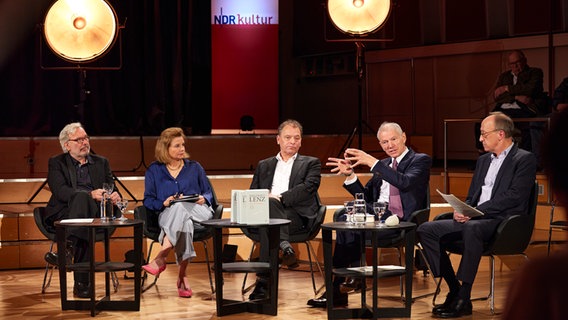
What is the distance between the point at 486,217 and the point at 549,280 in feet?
14.9

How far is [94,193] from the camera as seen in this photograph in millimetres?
5824

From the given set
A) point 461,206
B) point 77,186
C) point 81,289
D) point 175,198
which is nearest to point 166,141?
point 175,198

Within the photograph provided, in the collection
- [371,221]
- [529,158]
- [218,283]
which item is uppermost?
[529,158]

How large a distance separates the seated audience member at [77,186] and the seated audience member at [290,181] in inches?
42.0

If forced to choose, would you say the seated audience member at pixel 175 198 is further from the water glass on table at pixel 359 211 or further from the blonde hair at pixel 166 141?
the water glass on table at pixel 359 211

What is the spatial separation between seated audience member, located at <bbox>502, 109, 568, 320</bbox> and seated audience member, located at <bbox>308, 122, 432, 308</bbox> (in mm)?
4442

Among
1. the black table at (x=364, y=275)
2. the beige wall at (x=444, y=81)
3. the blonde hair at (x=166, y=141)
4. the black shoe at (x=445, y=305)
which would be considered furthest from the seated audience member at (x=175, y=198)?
the beige wall at (x=444, y=81)

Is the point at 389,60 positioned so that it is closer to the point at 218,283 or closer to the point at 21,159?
the point at 21,159

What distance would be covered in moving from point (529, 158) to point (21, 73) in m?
6.48

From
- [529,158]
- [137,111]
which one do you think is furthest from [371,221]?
[137,111]

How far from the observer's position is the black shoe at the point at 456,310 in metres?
5.03

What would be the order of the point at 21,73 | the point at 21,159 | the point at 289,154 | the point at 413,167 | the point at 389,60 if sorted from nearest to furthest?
the point at 413,167 → the point at 289,154 → the point at 21,159 → the point at 21,73 → the point at 389,60

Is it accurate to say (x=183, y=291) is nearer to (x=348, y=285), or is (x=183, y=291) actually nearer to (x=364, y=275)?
(x=348, y=285)

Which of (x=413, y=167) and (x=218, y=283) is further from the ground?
(x=413, y=167)
